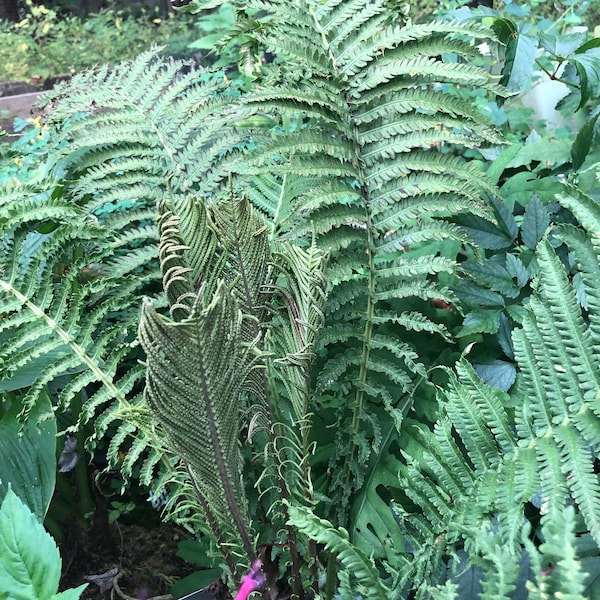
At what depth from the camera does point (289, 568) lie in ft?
3.35

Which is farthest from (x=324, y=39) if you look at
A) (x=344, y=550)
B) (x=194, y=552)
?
(x=194, y=552)

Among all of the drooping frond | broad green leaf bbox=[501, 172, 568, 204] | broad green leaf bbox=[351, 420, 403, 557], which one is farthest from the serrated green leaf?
the drooping frond

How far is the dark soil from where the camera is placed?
3.74 feet

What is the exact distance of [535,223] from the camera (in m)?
1.03

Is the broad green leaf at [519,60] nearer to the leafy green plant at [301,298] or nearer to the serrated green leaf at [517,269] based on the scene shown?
the leafy green plant at [301,298]

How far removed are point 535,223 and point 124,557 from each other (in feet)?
3.40

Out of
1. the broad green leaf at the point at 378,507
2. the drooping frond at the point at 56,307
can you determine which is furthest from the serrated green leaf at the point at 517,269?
the drooping frond at the point at 56,307

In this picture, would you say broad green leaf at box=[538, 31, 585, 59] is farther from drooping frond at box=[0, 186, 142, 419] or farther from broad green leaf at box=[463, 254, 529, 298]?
drooping frond at box=[0, 186, 142, 419]

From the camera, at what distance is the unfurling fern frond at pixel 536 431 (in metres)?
0.66

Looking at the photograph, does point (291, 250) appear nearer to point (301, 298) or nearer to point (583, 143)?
point (301, 298)

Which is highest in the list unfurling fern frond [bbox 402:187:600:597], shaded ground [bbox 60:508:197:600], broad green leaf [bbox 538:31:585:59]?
broad green leaf [bbox 538:31:585:59]

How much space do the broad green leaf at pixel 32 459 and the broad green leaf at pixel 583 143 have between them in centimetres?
104

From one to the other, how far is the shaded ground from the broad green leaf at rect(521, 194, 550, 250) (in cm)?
90

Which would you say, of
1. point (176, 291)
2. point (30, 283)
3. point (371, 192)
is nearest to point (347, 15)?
point (371, 192)
